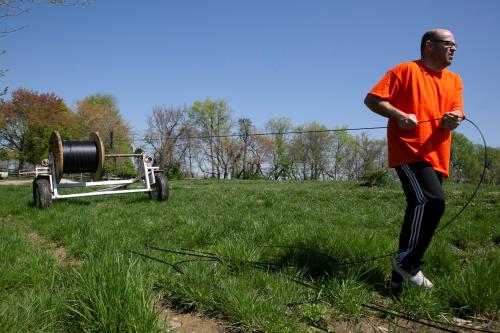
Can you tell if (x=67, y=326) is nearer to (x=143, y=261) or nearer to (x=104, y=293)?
(x=104, y=293)

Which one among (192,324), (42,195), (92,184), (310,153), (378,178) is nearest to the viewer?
(192,324)

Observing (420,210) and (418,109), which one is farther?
(418,109)

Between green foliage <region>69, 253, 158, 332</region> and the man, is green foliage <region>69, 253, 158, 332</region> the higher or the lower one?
the lower one

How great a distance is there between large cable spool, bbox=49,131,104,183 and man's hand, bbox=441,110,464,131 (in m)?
8.41

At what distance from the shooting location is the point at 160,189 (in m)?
9.73

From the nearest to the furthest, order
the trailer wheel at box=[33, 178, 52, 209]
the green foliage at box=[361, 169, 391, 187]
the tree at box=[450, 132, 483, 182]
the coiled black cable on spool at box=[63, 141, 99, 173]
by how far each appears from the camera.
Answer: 1. the trailer wheel at box=[33, 178, 52, 209]
2. the coiled black cable on spool at box=[63, 141, 99, 173]
3. the green foliage at box=[361, 169, 391, 187]
4. the tree at box=[450, 132, 483, 182]

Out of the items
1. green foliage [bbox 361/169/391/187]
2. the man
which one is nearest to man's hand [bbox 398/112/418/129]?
the man

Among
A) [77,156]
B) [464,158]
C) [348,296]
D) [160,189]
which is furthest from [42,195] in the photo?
[464,158]

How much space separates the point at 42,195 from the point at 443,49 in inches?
323

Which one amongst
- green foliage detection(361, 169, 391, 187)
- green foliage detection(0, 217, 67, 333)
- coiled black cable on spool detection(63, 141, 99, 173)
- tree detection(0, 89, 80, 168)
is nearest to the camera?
green foliage detection(0, 217, 67, 333)

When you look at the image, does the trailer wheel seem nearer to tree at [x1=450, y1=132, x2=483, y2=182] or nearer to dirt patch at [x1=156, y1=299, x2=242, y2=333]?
dirt patch at [x1=156, y1=299, x2=242, y2=333]

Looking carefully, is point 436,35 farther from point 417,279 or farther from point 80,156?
point 80,156

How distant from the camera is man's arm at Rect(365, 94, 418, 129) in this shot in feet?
9.64

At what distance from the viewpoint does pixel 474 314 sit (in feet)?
8.82
